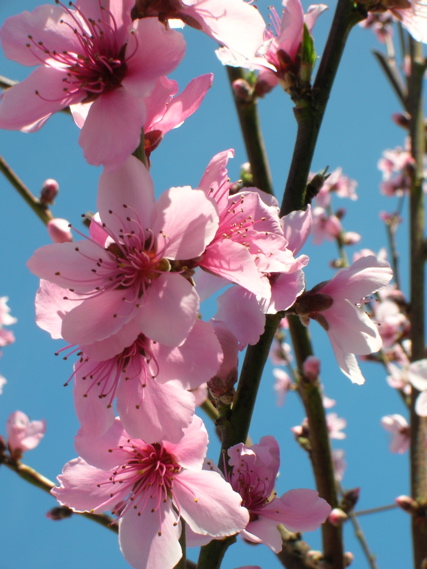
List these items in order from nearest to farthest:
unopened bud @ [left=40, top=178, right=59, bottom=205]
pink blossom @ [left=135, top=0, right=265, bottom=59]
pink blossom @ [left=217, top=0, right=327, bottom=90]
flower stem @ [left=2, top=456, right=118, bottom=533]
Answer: pink blossom @ [left=135, top=0, right=265, bottom=59]
pink blossom @ [left=217, top=0, right=327, bottom=90]
flower stem @ [left=2, top=456, right=118, bottom=533]
unopened bud @ [left=40, top=178, right=59, bottom=205]

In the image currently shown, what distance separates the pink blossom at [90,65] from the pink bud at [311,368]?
132cm

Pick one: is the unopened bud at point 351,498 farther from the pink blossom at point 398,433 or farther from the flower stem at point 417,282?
the pink blossom at point 398,433

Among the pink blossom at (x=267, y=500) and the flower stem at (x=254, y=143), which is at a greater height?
the flower stem at (x=254, y=143)

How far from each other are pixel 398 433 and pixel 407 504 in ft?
2.94

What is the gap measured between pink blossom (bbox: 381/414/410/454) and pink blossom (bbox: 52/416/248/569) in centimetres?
237

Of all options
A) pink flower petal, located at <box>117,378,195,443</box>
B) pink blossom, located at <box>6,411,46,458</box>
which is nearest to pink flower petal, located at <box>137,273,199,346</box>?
pink flower petal, located at <box>117,378,195,443</box>

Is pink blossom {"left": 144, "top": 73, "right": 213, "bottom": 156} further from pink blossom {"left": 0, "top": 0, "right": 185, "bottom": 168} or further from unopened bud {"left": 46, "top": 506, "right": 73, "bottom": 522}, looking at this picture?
unopened bud {"left": 46, "top": 506, "right": 73, "bottom": 522}

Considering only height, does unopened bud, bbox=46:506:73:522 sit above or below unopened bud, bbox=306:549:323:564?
above

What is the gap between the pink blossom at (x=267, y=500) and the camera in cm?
105

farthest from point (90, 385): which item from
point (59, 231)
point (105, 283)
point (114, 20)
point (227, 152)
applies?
point (59, 231)

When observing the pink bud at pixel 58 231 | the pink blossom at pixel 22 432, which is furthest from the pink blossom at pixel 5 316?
the pink bud at pixel 58 231

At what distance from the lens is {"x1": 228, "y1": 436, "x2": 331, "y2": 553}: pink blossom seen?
3.44 ft

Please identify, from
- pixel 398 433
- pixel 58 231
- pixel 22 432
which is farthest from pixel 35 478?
pixel 398 433

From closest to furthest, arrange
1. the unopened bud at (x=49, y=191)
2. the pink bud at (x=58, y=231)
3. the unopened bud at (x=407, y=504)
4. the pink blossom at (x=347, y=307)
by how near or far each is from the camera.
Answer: the pink blossom at (x=347, y=307) → the pink bud at (x=58, y=231) → the unopened bud at (x=49, y=191) → the unopened bud at (x=407, y=504)
